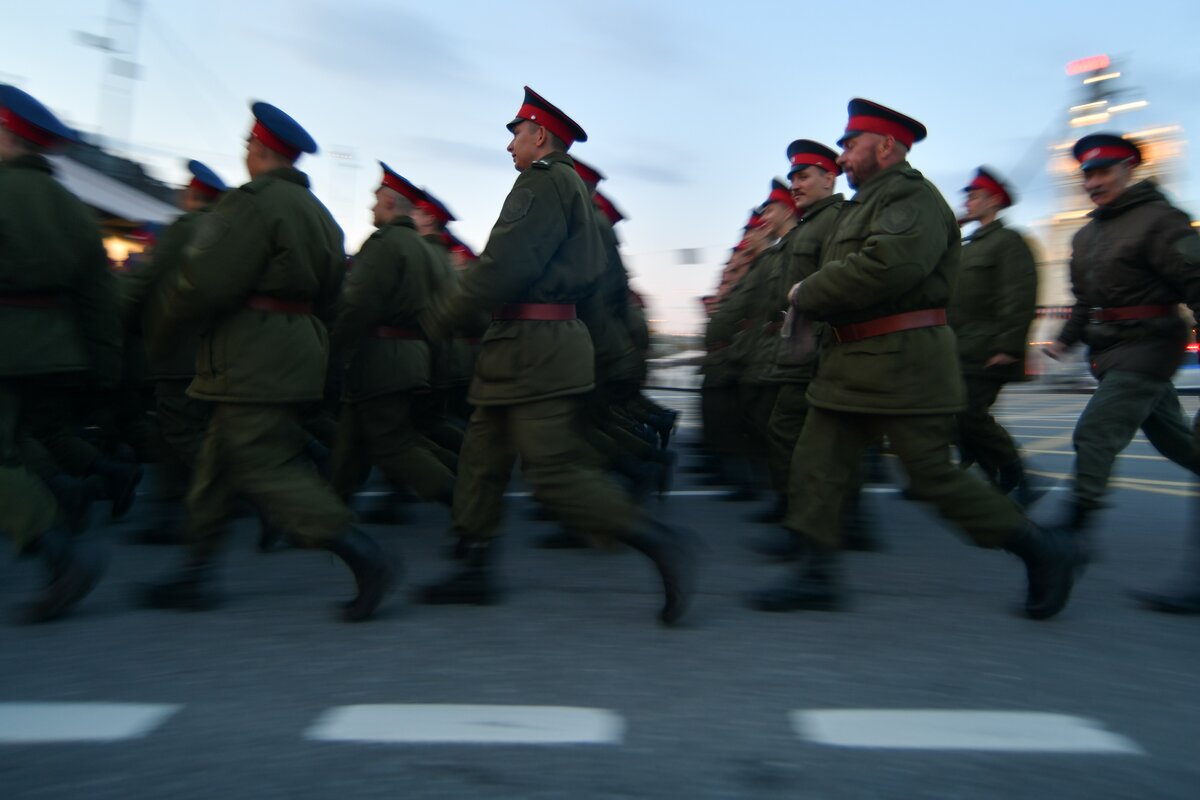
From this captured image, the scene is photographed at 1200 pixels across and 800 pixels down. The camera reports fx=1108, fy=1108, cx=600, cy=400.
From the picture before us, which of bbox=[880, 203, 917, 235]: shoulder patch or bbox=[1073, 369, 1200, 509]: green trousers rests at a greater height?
bbox=[880, 203, 917, 235]: shoulder patch

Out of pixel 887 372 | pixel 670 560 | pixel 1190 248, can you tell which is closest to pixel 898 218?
pixel 887 372

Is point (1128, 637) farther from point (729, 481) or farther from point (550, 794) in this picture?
point (729, 481)

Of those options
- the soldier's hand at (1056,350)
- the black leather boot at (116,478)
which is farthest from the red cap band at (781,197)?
the black leather boot at (116,478)

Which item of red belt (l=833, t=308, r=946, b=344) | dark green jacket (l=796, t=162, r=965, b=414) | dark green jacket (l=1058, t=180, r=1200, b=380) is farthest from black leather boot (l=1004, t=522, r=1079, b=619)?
dark green jacket (l=1058, t=180, r=1200, b=380)

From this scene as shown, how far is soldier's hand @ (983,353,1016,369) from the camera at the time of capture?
5.65 metres

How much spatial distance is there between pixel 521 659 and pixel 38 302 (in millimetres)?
2048

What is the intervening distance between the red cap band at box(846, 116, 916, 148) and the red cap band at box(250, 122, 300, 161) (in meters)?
1.96

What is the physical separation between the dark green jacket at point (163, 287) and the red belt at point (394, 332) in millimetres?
781

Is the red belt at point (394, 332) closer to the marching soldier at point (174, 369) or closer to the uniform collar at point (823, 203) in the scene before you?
the marching soldier at point (174, 369)

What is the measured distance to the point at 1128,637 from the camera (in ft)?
11.8

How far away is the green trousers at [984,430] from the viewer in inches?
231

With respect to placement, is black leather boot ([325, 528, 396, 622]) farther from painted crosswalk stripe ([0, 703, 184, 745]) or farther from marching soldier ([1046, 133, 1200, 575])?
marching soldier ([1046, 133, 1200, 575])

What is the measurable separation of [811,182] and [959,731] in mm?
3238

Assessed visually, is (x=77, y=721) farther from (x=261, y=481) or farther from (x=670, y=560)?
(x=670, y=560)
